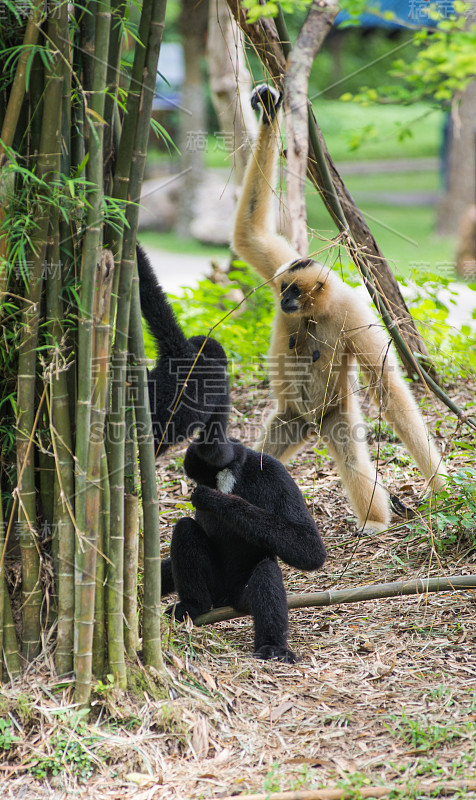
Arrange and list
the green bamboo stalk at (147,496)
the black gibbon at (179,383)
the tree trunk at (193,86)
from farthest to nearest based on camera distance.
Result: 1. the tree trunk at (193,86)
2. the black gibbon at (179,383)
3. the green bamboo stalk at (147,496)

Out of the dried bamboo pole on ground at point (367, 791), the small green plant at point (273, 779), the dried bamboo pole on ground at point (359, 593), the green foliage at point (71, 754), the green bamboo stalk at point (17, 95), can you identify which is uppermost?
the green bamboo stalk at point (17, 95)

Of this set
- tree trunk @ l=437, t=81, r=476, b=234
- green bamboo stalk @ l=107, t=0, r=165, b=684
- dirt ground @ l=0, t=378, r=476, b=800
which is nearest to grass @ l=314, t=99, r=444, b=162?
tree trunk @ l=437, t=81, r=476, b=234

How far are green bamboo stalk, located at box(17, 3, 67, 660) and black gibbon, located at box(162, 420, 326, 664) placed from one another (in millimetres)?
1099

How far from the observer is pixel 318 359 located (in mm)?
6020

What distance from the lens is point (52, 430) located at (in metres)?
2.84

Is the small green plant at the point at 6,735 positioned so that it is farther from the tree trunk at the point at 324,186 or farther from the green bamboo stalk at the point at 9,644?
the tree trunk at the point at 324,186

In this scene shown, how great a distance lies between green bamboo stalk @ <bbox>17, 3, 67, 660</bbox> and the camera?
272cm

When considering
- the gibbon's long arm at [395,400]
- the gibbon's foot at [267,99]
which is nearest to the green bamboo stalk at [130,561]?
the gibbon's long arm at [395,400]

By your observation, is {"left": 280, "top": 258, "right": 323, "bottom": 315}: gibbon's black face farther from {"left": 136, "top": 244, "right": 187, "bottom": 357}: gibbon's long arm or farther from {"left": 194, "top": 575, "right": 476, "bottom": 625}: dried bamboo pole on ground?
{"left": 194, "top": 575, "right": 476, "bottom": 625}: dried bamboo pole on ground

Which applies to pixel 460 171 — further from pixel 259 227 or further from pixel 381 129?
pixel 259 227

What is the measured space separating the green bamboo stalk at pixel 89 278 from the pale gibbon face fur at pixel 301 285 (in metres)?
2.98

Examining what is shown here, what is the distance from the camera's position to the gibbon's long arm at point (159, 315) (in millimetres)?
3920

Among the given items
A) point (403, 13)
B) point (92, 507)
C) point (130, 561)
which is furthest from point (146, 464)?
point (403, 13)

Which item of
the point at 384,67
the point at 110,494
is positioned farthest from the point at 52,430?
the point at 384,67
